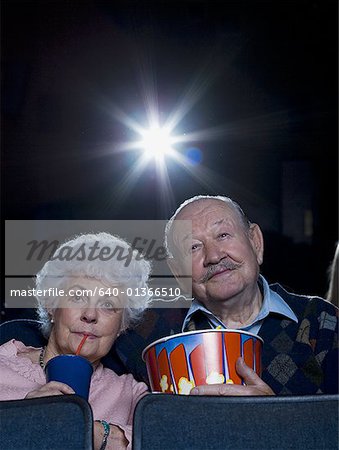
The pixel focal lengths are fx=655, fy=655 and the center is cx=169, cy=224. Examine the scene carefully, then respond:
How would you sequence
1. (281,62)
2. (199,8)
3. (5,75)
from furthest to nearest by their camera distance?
(281,62) → (5,75) → (199,8)

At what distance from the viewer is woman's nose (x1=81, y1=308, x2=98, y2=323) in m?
1.51

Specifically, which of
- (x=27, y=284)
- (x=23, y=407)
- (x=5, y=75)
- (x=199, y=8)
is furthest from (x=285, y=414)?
(x=5, y=75)

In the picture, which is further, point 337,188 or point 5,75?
point 337,188

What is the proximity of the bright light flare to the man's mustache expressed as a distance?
2188mm

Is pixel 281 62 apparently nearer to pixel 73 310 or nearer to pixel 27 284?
pixel 27 284

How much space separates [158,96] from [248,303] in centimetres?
239

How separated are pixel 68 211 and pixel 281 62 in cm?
185

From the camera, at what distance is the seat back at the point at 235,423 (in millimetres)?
944

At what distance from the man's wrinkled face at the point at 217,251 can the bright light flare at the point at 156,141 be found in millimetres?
2023

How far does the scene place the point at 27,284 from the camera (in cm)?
265

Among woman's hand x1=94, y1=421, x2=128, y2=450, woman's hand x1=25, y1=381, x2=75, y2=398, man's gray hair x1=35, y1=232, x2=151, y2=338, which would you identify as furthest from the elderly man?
woman's hand x1=25, y1=381, x2=75, y2=398

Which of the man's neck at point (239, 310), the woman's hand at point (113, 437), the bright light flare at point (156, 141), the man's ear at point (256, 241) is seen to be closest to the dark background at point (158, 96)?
the bright light flare at point (156, 141)

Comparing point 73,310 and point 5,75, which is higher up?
point 5,75

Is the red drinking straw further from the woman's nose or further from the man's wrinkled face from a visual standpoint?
the man's wrinkled face
